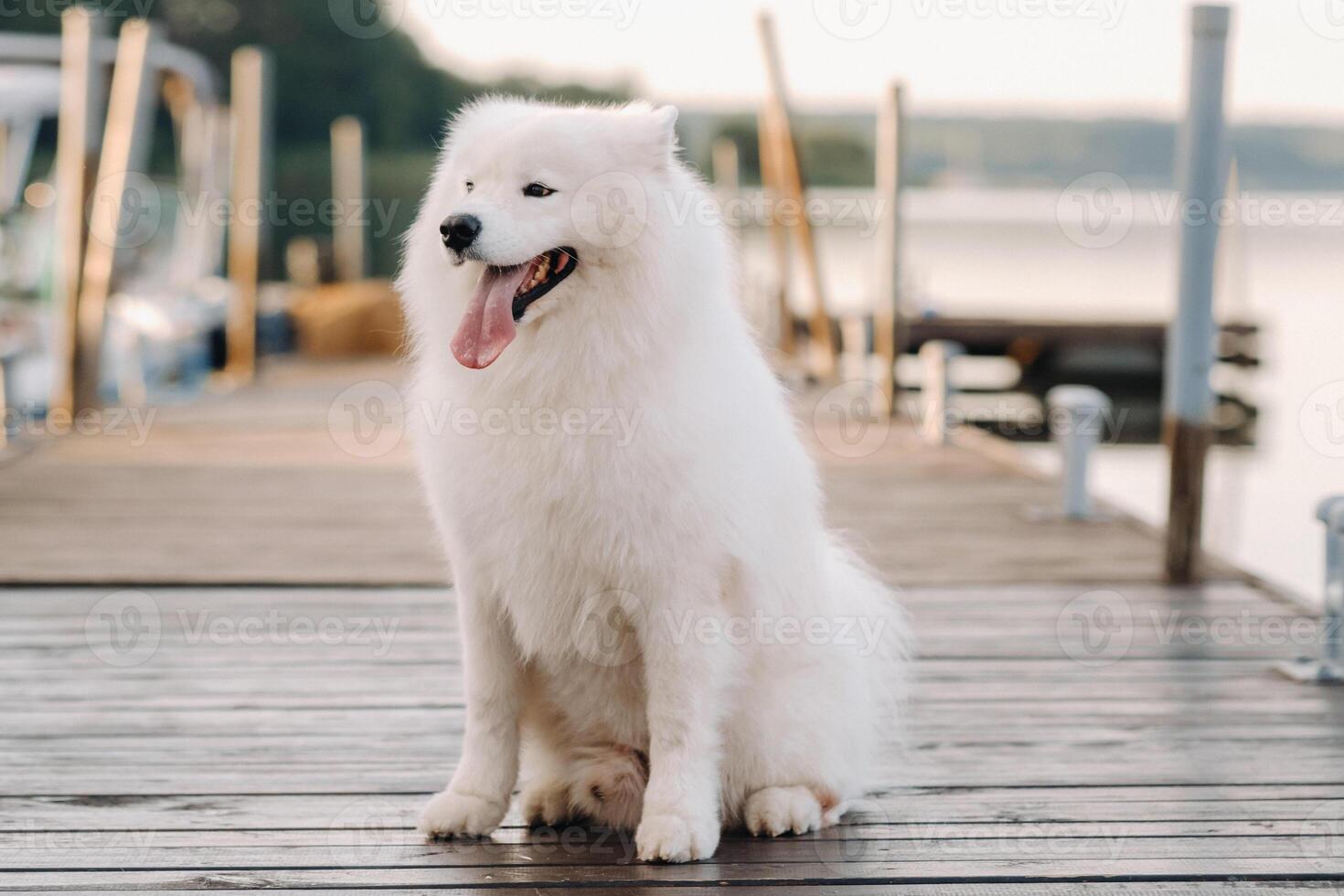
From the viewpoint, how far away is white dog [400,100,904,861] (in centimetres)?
238

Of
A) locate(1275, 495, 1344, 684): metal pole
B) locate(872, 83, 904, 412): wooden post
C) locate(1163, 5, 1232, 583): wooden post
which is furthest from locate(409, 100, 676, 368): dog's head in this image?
locate(872, 83, 904, 412): wooden post

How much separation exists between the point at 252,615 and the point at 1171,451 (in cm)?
311

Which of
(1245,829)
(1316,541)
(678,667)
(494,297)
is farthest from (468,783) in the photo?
(1316,541)

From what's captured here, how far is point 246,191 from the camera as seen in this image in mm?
11539

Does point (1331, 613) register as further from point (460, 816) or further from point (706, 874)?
point (460, 816)

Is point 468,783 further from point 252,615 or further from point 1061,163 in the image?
point 1061,163

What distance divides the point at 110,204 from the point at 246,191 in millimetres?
3133

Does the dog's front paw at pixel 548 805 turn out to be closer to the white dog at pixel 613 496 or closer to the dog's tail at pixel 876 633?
the white dog at pixel 613 496

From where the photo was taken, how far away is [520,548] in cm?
241

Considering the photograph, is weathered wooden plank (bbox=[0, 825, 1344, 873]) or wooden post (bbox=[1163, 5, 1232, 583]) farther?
wooden post (bbox=[1163, 5, 1232, 583])

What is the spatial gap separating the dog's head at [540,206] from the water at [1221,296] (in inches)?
108

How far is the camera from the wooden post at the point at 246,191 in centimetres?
1134

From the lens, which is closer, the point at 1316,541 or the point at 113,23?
the point at 1316,541

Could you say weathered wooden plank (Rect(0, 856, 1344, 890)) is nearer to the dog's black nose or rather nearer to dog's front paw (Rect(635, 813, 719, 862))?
dog's front paw (Rect(635, 813, 719, 862))
